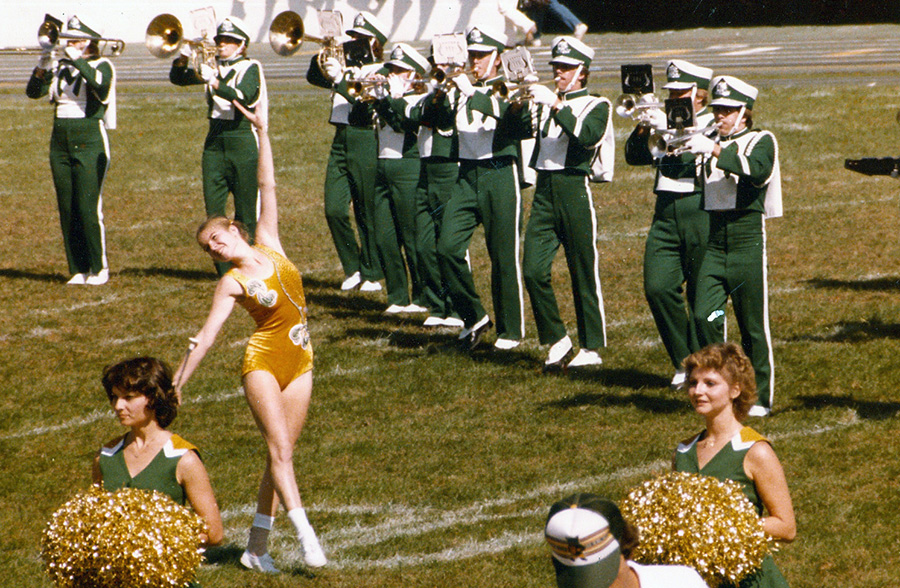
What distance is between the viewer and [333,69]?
11836 mm

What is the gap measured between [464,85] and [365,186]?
286cm

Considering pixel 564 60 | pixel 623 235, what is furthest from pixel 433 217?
pixel 623 235

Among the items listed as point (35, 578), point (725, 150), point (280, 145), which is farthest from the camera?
point (280, 145)

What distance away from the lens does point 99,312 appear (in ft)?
39.4

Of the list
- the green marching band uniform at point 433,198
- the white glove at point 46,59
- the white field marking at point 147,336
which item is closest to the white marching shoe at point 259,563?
the green marching band uniform at point 433,198

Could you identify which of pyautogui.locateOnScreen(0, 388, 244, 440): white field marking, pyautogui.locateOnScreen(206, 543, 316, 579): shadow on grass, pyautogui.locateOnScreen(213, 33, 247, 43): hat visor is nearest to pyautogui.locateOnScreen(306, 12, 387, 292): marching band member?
pyautogui.locateOnScreen(213, 33, 247, 43): hat visor

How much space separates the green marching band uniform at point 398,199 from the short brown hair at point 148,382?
6697mm

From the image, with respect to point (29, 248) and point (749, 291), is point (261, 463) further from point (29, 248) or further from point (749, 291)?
point (29, 248)

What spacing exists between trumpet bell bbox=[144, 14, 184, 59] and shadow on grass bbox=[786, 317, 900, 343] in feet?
20.9

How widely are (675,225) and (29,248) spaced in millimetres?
8563

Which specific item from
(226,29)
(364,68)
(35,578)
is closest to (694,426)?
(35,578)

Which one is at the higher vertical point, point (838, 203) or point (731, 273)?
point (731, 273)

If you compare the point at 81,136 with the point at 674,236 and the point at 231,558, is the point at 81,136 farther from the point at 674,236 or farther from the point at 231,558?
the point at 231,558

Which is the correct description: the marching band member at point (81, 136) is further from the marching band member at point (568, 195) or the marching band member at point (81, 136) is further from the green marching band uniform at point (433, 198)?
the marching band member at point (568, 195)
